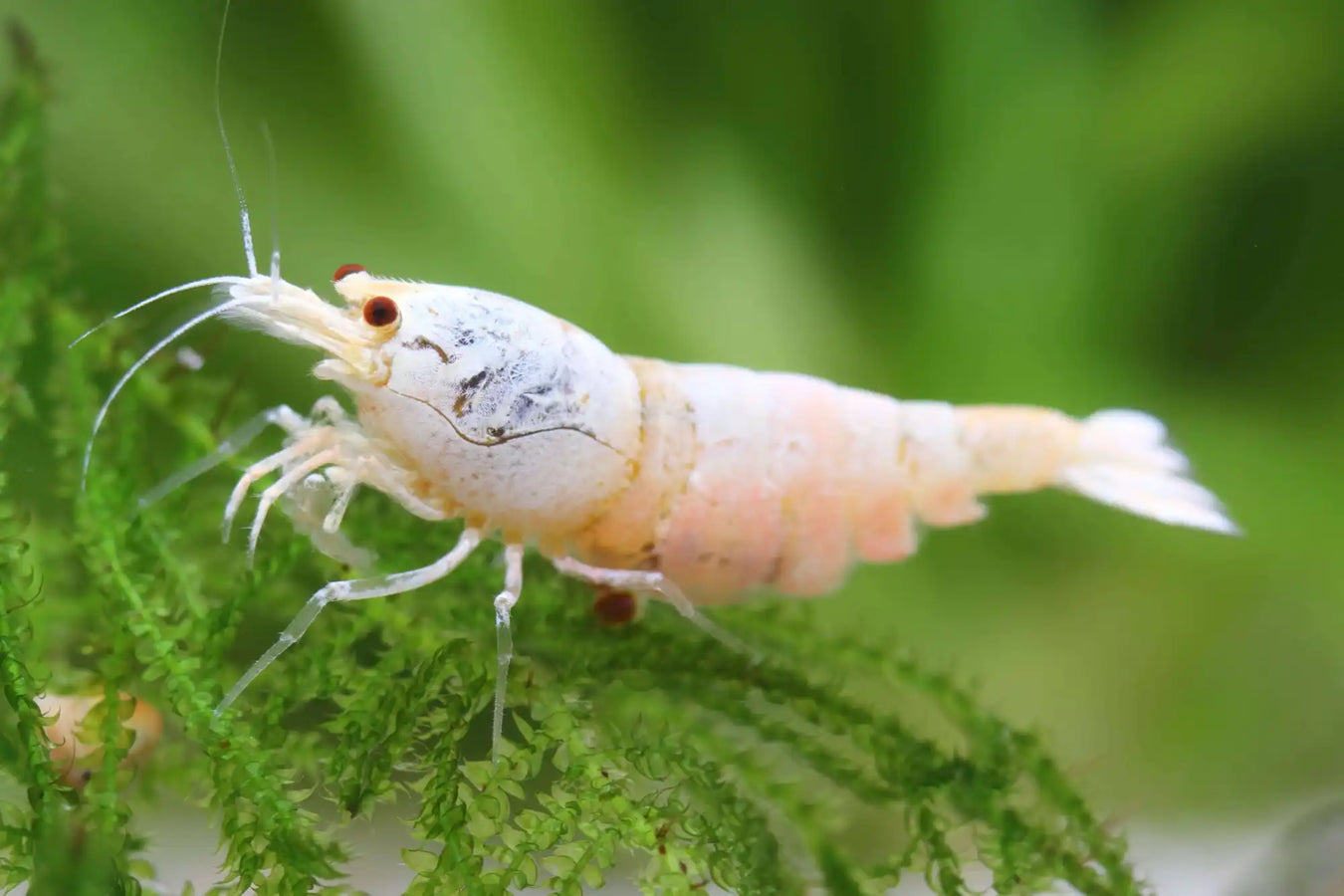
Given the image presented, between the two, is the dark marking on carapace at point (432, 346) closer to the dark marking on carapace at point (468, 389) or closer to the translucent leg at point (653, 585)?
the dark marking on carapace at point (468, 389)

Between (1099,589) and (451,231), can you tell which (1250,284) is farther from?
(451,231)

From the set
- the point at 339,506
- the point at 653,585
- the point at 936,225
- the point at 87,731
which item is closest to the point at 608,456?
the point at 653,585

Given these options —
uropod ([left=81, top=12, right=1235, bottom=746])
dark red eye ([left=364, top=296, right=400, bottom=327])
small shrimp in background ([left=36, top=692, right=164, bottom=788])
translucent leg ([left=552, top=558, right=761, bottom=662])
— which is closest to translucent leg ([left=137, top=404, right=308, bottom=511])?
uropod ([left=81, top=12, right=1235, bottom=746])

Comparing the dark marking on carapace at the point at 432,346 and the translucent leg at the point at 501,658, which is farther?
the dark marking on carapace at the point at 432,346

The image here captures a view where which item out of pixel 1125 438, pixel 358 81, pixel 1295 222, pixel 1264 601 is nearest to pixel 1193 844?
pixel 1264 601

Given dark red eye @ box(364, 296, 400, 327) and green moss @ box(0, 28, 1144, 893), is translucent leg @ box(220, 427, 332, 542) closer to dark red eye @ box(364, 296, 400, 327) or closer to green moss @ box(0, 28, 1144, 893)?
green moss @ box(0, 28, 1144, 893)

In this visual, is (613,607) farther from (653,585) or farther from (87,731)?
(87,731)

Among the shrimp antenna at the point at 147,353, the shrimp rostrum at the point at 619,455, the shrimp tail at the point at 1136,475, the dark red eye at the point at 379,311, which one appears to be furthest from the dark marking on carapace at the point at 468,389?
the shrimp tail at the point at 1136,475
